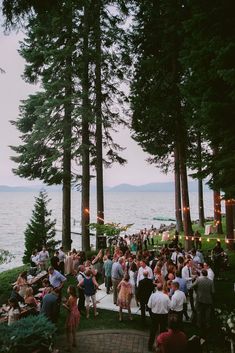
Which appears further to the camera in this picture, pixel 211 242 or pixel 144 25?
pixel 211 242

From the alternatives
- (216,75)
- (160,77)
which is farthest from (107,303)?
(160,77)

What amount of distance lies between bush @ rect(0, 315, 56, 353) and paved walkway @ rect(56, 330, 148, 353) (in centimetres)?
202

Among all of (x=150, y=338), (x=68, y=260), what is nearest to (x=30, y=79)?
(x=68, y=260)

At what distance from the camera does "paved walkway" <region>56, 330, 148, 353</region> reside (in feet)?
27.9

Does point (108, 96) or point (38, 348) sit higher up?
point (108, 96)

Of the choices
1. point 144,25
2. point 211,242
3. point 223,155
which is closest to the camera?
point 223,155

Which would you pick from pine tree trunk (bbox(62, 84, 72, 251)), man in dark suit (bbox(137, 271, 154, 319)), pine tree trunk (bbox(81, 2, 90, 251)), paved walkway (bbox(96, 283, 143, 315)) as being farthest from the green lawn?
pine tree trunk (bbox(62, 84, 72, 251))

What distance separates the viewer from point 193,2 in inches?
494

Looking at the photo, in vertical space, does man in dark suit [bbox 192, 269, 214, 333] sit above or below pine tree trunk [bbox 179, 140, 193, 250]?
below

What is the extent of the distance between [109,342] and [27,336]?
3.11 meters

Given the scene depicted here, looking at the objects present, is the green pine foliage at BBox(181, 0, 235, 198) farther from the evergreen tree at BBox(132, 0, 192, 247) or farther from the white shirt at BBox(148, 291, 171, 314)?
the evergreen tree at BBox(132, 0, 192, 247)

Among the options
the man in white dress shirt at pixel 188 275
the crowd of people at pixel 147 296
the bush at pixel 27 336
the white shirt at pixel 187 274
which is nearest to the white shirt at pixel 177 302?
the crowd of people at pixel 147 296

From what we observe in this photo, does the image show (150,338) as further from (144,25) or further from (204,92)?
(144,25)

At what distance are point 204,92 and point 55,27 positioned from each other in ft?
32.4
